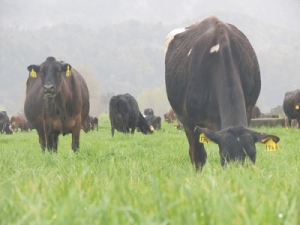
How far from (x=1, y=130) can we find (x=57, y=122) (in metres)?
35.1

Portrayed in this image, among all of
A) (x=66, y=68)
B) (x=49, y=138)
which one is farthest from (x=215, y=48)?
(x=49, y=138)

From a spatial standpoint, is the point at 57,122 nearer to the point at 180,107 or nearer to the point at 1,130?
the point at 180,107

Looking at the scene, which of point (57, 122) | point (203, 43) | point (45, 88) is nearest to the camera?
point (203, 43)

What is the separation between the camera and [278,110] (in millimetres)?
72250

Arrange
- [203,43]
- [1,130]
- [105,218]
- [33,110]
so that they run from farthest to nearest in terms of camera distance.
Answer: [1,130] < [33,110] < [203,43] < [105,218]

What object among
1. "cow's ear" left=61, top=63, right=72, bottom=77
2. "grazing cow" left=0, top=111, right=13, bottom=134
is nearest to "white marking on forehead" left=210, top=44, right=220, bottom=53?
"cow's ear" left=61, top=63, right=72, bottom=77

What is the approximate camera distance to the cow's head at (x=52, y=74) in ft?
28.7

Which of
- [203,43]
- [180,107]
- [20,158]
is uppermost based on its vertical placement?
[203,43]

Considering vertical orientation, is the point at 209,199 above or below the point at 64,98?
below

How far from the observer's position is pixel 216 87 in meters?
6.30

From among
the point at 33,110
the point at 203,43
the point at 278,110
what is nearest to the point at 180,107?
the point at 203,43

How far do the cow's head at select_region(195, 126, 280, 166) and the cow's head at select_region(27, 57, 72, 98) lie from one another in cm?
417

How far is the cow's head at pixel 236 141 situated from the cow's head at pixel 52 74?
417 centimetres

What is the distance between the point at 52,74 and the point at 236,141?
5038 mm
